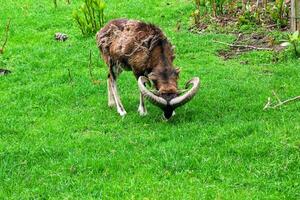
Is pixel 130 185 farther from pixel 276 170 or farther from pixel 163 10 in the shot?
pixel 163 10

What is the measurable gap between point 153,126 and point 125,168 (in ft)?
5.90

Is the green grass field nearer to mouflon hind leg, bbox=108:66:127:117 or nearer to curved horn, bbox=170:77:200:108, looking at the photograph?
mouflon hind leg, bbox=108:66:127:117

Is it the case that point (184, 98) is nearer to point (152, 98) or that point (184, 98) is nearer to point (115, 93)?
point (152, 98)

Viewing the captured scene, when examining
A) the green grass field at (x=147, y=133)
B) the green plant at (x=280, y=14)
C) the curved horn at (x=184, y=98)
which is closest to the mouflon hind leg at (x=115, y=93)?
the green grass field at (x=147, y=133)

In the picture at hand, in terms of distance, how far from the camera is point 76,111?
1129 cm

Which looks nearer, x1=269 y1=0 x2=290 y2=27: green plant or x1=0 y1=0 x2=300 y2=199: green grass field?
x1=0 y1=0 x2=300 y2=199: green grass field

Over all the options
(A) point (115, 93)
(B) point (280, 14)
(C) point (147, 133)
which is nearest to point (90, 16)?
(B) point (280, 14)

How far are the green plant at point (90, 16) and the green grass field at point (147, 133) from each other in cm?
82

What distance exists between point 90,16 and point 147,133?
6598mm

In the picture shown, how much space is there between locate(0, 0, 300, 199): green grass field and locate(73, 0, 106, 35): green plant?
2.70 ft

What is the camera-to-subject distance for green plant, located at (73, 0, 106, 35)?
1546cm

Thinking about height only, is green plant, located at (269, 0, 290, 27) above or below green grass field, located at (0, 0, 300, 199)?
below

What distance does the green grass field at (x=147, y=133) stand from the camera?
7980mm

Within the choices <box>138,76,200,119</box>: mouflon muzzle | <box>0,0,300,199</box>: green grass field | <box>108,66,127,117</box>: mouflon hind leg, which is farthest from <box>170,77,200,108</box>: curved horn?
<box>108,66,127,117</box>: mouflon hind leg
